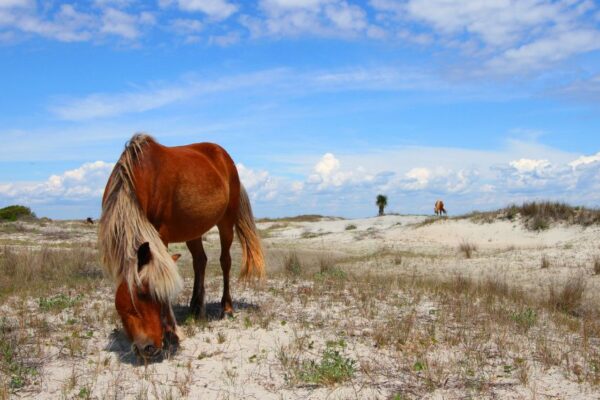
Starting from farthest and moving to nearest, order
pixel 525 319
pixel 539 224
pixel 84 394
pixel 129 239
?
pixel 539 224, pixel 525 319, pixel 129 239, pixel 84 394

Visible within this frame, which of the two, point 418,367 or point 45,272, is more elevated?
point 45,272

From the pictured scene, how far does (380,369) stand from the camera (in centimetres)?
501

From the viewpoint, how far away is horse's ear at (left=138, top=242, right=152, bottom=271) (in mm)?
4914

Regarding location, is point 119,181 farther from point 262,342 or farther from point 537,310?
point 537,310

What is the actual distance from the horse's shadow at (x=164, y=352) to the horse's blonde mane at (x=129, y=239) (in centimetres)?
70

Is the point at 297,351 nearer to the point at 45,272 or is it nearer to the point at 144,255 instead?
the point at 144,255

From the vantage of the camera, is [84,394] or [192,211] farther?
[192,211]

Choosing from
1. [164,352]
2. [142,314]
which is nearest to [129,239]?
[142,314]

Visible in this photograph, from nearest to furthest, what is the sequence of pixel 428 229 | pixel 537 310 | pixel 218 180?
1. pixel 218 180
2. pixel 537 310
3. pixel 428 229

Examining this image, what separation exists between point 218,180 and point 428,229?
19328mm

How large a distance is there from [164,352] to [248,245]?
2784 mm

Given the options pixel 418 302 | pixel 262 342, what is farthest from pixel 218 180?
pixel 418 302

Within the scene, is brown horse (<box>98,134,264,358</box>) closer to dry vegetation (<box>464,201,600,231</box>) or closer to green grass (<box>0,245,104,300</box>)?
green grass (<box>0,245,104,300</box>)

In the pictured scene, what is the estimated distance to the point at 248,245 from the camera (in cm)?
795
